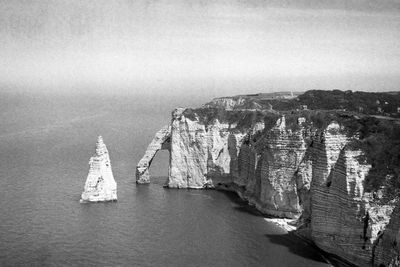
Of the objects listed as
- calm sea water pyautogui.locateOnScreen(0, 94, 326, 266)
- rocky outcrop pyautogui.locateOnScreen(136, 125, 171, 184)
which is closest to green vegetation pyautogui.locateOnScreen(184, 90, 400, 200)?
rocky outcrop pyautogui.locateOnScreen(136, 125, 171, 184)

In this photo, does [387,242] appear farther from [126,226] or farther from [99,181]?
[99,181]

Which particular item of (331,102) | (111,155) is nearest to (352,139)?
(331,102)

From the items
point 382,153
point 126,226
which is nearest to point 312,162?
point 382,153

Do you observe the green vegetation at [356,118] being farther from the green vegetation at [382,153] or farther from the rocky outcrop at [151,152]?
the rocky outcrop at [151,152]

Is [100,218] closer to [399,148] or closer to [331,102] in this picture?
[399,148]

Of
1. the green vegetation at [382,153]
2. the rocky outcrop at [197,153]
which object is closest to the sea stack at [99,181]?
the rocky outcrop at [197,153]
